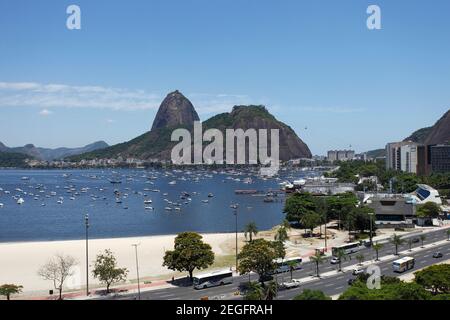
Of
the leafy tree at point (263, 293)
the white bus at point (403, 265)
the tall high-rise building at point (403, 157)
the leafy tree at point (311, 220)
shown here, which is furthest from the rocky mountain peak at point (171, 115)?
the leafy tree at point (263, 293)

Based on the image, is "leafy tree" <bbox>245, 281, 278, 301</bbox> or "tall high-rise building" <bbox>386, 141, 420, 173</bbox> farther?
"tall high-rise building" <bbox>386, 141, 420, 173</bbox>

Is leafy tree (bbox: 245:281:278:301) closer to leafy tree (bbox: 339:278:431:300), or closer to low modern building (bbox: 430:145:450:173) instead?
leafy tree (bbox: 339:278:431:300)

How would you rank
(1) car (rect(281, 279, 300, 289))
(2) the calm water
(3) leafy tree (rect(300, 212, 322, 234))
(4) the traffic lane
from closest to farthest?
(4) the traffic lane, (1) car (rect(281, 279, 300, 289)), (3) leafy tree (rect(300, 212, 322, 234)), (2) the calm water

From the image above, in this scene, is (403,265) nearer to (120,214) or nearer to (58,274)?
(58,274)

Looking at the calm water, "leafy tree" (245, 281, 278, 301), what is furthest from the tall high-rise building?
"leafy tree" (245, 281, 278, 301)

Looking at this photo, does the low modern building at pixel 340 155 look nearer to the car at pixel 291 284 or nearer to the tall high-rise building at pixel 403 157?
the tall high-rise building at pixel 403 157

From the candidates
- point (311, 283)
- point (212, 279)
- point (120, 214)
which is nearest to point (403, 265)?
point (311, 283)
